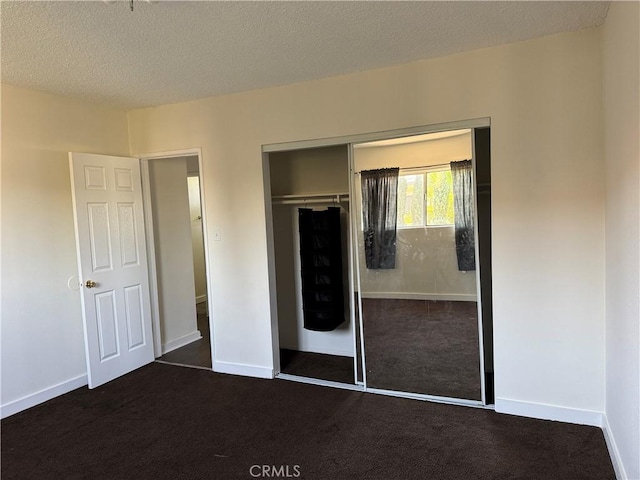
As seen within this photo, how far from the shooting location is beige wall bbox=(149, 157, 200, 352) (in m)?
4.47

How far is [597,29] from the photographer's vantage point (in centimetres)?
256

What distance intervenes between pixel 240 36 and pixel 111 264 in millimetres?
2393

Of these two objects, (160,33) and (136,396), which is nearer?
(160,33)

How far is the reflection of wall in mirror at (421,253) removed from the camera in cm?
308

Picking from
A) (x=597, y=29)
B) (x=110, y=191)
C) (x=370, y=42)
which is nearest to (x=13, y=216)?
(x=110, y=191)

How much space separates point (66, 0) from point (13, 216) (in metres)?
1.88

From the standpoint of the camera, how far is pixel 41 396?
3.37 meters

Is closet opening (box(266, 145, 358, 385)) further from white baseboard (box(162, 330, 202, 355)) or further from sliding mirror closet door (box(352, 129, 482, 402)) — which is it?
white baseboard (box(162, 330, 202, 355))

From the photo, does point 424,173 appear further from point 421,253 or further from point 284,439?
point 284,439

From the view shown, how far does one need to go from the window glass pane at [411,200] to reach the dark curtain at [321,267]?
821mm

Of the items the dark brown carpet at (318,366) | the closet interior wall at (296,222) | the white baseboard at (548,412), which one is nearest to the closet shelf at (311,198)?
the closet interior wall at (296,222)

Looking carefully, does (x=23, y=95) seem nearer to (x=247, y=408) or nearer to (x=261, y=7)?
(x=261, y=7)
